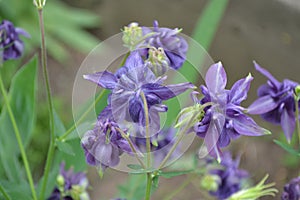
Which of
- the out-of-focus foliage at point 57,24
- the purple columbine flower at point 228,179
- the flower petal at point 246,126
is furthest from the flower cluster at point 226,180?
the out-of-focus foliage at point 57,24

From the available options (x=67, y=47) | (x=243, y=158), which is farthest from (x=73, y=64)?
(x=243, y=158)

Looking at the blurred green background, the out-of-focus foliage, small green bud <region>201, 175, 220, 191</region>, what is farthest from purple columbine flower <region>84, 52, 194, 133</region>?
the out-of-focus foliage

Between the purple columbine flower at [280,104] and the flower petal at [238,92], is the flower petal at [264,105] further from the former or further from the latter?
the flower petal at [238,92]

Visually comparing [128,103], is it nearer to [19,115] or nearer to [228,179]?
[228,179]

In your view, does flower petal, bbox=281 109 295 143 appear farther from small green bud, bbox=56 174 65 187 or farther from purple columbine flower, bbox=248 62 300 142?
small green bud, bbox=56 174 65 187

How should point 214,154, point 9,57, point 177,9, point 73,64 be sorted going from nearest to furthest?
point 214,154 → point 9,57 → point 177,9 → point 73,64

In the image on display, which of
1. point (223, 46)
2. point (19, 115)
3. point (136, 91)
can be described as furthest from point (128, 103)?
point (223, 46)

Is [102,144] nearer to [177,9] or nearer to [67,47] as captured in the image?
[177,9]
